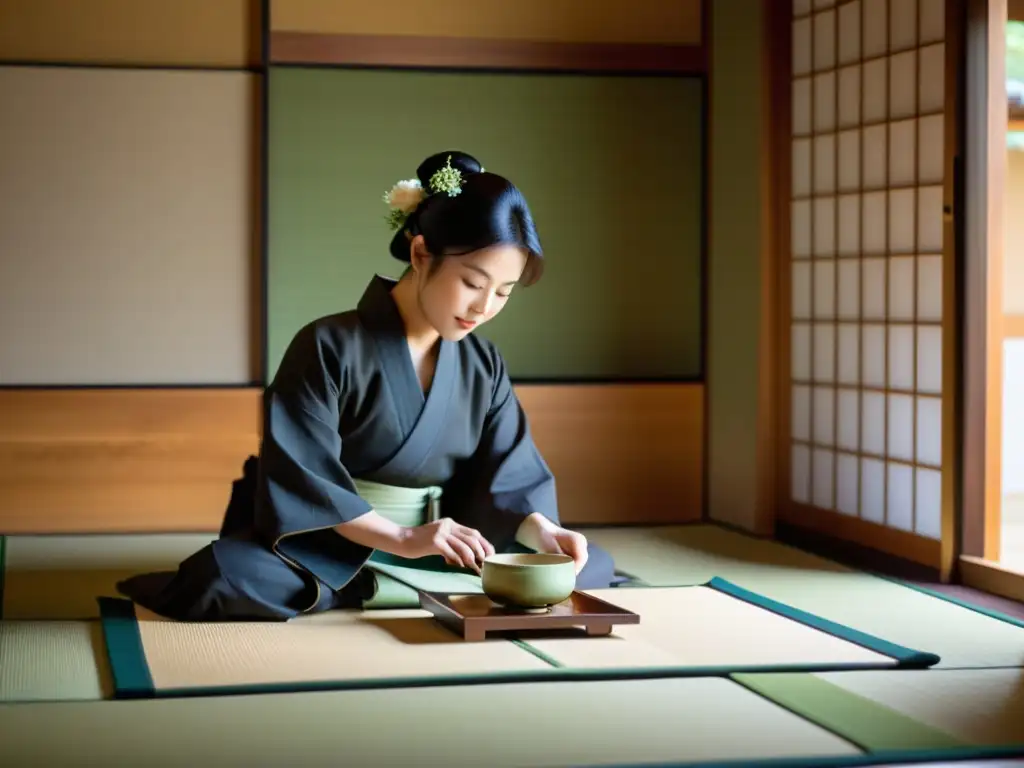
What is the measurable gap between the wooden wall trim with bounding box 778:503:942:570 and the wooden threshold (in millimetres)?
111

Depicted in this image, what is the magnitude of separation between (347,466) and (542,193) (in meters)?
2.11

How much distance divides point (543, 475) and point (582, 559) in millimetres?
423

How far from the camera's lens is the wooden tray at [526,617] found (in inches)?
127

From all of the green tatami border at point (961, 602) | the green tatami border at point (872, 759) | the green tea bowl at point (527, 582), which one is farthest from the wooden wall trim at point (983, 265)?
the green tatami border at point (872, 759)

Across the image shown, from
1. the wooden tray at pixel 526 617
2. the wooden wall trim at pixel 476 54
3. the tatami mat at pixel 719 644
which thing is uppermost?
the wooden wall trim at pixel 476 54

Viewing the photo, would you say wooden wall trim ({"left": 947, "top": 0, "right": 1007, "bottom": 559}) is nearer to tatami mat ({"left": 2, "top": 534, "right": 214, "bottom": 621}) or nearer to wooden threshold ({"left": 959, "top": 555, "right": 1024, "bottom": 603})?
wooden threshold ({"left": 959, "top": 555, "right": 1024, "bottom": 603})

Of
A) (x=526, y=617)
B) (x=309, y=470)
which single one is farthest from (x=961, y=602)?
(x=309, y=470)

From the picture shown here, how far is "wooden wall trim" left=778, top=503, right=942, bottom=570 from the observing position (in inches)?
177

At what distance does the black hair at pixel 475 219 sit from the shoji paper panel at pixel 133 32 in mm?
2008

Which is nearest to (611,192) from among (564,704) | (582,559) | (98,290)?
(98,290)

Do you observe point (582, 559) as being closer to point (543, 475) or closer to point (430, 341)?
point (543, 475)

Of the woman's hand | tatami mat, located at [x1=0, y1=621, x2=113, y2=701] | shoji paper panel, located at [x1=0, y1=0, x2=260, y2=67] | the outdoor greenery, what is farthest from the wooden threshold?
Result: shoji paper panel, located at [x1=0, y1=0, x2=260, y2=67]

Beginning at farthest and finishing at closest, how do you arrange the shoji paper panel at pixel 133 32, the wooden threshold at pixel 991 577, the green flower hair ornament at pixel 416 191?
1. the shoji paper panel at pixel 133 32
2. the wooden threshold at pixel 991 577
3. the green flower hair ornament at pixel 416 191

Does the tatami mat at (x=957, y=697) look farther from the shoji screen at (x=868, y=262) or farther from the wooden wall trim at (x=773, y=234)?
the wooden wall trim at (x=773, y=234)
